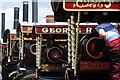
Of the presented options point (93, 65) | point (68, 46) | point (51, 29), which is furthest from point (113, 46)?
point (51, 29)

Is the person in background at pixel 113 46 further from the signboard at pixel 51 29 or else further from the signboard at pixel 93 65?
the signboard at pixel 51 29

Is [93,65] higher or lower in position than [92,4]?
lower

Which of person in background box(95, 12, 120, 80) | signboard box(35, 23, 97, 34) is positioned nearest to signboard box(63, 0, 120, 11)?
person in background box(95, 12, 120, 80)

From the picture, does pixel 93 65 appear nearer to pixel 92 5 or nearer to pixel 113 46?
pixel 92 5

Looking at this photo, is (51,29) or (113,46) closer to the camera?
(113,46)

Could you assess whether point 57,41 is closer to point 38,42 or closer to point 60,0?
point 38,42

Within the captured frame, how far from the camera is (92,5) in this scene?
22.9 ft

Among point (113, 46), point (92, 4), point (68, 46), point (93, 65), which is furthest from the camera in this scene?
point (93, 65)

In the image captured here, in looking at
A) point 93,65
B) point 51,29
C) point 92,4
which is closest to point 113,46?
point 92,4

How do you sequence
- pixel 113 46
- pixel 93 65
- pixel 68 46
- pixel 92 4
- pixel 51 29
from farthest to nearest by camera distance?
pixel 51 29 → pixel 93 65 → pixel 68 46 → pixel 92 4 → pixel 113 46

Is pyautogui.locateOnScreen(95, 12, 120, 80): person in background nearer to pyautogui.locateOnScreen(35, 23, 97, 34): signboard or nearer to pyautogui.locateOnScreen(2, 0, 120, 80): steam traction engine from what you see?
pyautogui.locateOnScreen(2, 0, 120, 80): steam traction engine

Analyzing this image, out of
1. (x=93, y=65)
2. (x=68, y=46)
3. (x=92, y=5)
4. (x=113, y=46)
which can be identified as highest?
(x=92, y=5)

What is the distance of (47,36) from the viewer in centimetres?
1236

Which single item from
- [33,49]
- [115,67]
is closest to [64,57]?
[33,49]
